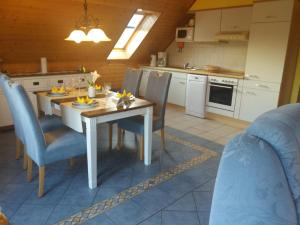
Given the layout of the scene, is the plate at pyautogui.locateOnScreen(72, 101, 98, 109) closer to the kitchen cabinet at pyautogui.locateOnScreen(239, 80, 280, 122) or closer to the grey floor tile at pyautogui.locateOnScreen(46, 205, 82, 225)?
the grey floor tile at pyautogui.locateOnScreen(46, 205, 82, 225)

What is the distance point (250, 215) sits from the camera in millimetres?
899

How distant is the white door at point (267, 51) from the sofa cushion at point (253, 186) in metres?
3.31

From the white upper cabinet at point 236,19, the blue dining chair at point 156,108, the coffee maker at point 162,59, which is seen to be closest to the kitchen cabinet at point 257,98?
the white upper cabinet at point 236,19

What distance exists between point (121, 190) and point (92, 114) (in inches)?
30.9

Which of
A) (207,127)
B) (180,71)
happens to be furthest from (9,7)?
(207,127)

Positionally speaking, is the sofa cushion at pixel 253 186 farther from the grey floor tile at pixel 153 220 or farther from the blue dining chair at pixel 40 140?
the blue dining chair at pixel 40 140

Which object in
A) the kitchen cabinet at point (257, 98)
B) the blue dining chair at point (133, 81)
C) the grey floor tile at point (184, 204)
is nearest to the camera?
the grey floor tile at point (184, 204)

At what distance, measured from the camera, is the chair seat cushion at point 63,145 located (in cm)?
218

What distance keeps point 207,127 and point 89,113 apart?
2589 mm

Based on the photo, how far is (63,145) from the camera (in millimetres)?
2238

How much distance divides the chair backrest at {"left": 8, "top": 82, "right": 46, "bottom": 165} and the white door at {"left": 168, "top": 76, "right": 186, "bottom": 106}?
3473mm

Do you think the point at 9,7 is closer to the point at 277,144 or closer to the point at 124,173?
the point at 124,173

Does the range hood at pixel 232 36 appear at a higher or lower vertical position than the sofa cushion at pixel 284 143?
higher

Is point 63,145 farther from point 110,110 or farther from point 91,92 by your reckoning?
point 91,92
